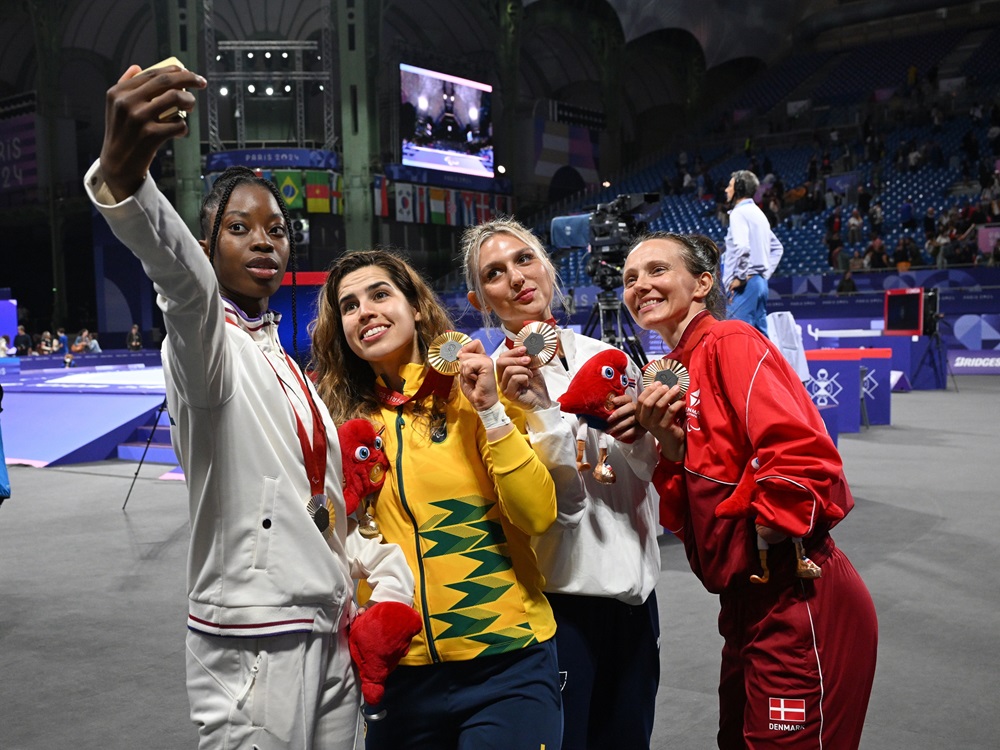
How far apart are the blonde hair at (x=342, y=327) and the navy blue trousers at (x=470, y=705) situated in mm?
585

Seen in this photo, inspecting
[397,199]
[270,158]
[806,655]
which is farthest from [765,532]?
[397,199]

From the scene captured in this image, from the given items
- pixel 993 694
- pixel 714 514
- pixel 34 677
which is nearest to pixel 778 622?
pixel 714 514

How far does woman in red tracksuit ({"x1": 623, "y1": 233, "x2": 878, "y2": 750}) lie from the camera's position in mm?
1722

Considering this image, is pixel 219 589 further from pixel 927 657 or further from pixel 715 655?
pixel 927 657

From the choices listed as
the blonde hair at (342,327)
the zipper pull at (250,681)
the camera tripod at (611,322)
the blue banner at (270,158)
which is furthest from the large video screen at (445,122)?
the zipper pull at (250,681)

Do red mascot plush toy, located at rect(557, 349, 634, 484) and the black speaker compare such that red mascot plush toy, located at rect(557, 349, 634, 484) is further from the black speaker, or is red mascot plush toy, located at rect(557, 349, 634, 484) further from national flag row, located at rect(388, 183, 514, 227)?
national flag row, located at rect(388, 183, 514, 227)

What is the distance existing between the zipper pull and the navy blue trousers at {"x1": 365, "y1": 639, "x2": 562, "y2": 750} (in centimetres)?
36

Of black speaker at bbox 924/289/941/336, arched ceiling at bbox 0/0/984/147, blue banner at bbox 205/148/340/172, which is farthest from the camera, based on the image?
arched ceiling at bbox 0/0/984/147

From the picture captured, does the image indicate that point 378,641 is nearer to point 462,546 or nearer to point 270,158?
point 462,546

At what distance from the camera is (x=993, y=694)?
3123mm

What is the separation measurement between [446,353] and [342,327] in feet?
1.10

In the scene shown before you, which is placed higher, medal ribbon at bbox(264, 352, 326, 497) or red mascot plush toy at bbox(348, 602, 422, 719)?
medal ribbon at bbox(264, 352, 326, 497)

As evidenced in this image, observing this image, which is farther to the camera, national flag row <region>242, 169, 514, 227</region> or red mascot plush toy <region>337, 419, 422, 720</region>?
national flag row <region>242, 169, 514, 227</region>

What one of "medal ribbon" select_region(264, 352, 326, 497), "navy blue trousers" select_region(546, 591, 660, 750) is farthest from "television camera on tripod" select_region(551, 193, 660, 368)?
"medal ribbon" select_region(264, 352, 326, 497)
